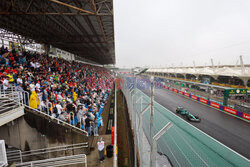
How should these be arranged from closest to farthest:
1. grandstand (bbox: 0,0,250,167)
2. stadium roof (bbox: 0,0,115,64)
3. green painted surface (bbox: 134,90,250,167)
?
grandstand (bbox: 0,0,250,167) < green painted surface (bbox: 134,90,250,167) < stadium roof (bbox: 0,0,115,64)

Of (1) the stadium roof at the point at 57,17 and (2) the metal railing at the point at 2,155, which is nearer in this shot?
(2) the metal railing at the point at 2,155

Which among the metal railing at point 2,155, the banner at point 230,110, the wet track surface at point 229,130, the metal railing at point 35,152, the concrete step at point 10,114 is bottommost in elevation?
the wet track surface at point 229,130

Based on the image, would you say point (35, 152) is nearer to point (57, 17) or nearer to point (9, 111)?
point (9, 111)

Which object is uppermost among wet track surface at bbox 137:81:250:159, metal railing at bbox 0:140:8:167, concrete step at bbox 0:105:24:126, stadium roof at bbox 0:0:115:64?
stadium roof at bbox 0:0:115:64

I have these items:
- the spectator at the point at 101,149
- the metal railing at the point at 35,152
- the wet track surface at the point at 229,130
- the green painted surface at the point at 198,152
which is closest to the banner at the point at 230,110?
the wet track surface at the point at 229,130

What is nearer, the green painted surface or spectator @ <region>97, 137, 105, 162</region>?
spectator @ <region>97, 137, 105, 162</region>

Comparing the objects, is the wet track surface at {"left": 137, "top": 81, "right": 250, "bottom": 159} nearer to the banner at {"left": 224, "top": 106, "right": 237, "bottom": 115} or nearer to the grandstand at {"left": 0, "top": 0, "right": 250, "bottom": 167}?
the grandstand at {"left": 0, "top": 0, "right": 250, "bottom": 167}

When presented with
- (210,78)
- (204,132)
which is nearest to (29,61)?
(204,132)

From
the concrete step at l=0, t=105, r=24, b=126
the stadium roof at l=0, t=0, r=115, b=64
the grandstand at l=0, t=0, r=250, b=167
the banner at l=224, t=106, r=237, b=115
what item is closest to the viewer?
the concrete step at l=0, t=105, r=24, b=126

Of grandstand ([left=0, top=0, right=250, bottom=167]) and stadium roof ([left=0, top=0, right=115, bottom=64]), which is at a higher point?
stadium roof ([left=0, top=0, right=115, bottom=64])

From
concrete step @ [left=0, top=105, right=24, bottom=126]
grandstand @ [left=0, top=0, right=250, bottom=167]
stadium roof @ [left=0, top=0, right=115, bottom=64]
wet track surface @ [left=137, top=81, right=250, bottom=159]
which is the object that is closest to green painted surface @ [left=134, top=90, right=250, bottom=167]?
grandstand @ [left=0, top=0, right=250, bottom=167]

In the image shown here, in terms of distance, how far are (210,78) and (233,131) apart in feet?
85.1

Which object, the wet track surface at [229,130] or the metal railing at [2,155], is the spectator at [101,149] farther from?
the wet track surface at [229,130]

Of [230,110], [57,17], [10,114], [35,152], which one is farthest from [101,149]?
[230,110]
